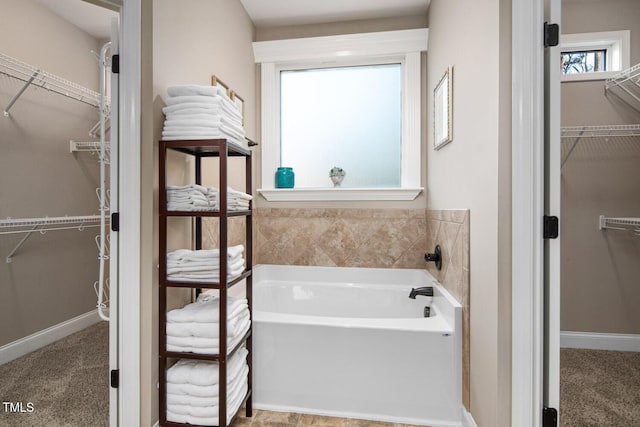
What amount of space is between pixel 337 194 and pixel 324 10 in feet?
4.99

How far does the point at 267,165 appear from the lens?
9.45 feet

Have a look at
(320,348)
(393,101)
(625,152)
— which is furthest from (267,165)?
(625,152)

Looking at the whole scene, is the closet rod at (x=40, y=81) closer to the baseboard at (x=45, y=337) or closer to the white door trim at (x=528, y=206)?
the baseboard at (x=45, y=337)

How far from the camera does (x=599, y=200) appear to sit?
91.3 inches

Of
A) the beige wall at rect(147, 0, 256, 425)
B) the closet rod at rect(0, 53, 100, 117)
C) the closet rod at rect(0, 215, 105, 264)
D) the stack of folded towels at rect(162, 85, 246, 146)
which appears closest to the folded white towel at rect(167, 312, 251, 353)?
the beige wall at rect(147, 0, 256, 425)

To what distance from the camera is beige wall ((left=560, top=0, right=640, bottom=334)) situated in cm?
228

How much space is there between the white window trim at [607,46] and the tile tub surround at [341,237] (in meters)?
1.51

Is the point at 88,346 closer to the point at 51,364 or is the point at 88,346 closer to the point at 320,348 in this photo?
the point at 51,364

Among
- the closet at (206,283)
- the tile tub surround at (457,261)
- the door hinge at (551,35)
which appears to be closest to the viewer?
the door hinge at (551,35)

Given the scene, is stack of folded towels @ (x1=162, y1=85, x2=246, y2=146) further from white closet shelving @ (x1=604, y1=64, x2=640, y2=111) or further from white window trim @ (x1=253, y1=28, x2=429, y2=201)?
white closet shelving @ (x1=604, y1=64, x2=640, y2=111)

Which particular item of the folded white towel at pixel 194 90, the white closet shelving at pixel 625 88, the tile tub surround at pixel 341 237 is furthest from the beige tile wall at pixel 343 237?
the white closet shelving at pixel 625 88

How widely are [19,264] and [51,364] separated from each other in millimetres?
784

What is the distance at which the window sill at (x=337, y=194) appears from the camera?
2.68 m

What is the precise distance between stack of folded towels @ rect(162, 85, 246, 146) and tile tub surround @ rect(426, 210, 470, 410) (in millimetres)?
1297
